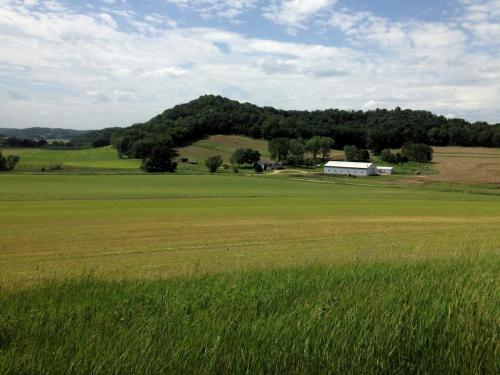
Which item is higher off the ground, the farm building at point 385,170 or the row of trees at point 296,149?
the row of trees at point 296,149

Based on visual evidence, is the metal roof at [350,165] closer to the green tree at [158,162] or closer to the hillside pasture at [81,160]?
the green tree at [158,162]

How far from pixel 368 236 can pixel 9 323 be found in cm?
2019

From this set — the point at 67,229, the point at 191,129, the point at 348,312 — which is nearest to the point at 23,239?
the point at 67,229

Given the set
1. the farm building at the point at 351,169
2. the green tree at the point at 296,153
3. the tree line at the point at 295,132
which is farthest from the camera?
the green tree at the point at 296,153

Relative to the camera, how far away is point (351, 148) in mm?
152000

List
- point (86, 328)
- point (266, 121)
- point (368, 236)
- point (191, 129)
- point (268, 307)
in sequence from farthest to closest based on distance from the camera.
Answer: point (266, 121) → point (191, 129) → point (368, 236) → point (268, 307) → point (86, 328)

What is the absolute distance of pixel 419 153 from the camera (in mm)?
139000

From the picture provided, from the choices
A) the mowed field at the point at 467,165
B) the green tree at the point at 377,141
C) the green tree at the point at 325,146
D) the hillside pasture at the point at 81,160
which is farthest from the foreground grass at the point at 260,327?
the green tree at the point at 377,141

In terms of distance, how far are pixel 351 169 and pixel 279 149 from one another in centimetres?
2607

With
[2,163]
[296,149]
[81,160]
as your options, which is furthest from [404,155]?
[2,163]

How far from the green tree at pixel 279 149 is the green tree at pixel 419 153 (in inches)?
1446

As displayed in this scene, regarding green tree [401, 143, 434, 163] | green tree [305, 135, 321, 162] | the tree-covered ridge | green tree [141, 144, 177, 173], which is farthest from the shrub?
green tree [141, 144, 177, 173]

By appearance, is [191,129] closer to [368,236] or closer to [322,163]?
[322,163]

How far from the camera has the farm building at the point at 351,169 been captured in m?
130
